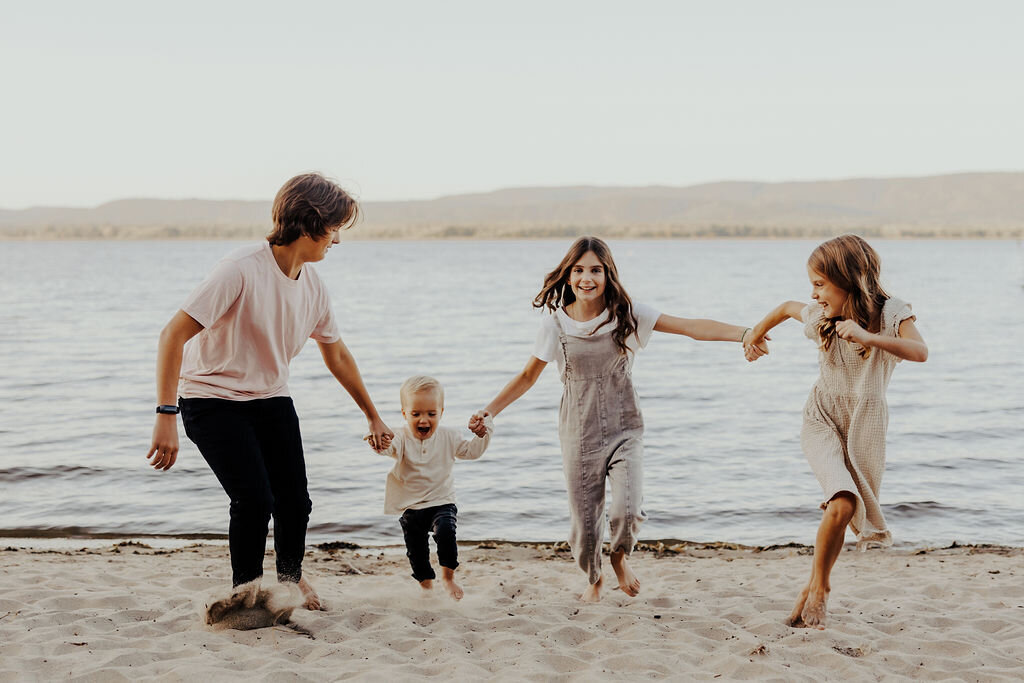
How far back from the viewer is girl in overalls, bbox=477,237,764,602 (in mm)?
5332

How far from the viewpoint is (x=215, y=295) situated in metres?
4.38

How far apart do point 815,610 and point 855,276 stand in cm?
170

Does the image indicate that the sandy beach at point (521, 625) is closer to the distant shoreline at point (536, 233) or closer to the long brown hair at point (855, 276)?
the long brown hair at point (855, 276)

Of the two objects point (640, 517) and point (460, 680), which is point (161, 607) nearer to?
point (460, 680)

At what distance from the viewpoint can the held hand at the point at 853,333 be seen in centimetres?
464

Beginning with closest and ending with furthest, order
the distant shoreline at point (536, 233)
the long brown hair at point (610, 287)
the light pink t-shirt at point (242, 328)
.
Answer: the light pink t-shirt at point (242, 328) < the long brown hair at point (610, 287) < the distant shoreline at point (536, 233)

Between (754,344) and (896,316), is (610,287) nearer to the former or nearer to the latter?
(754,344)

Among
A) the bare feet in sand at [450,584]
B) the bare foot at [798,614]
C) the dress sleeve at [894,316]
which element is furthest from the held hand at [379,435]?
the dress sleeve at [894,316]

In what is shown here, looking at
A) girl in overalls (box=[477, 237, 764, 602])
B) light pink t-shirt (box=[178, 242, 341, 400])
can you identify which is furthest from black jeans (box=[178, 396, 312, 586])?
girl in overalls (box=[477, 237, 764, 602])

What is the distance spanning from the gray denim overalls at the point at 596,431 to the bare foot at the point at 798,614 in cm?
89

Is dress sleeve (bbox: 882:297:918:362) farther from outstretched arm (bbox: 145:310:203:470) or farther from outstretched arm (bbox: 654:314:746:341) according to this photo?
outstretched arm (bbox: 145:310:203:470)

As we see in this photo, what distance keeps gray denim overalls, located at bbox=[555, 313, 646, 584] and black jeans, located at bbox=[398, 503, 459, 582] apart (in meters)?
0.70

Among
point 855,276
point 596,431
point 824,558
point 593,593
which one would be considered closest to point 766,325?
point 855,276

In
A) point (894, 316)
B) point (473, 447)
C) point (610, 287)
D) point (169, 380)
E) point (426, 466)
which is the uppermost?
point (610, 287)
